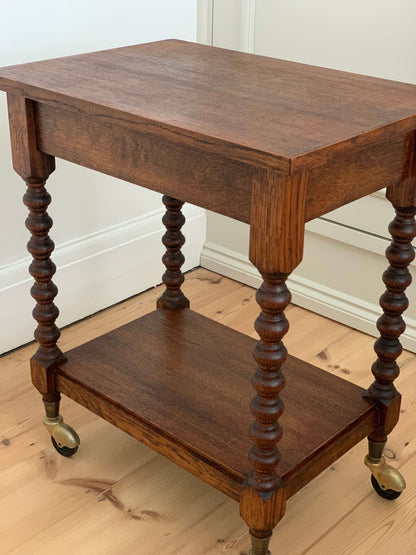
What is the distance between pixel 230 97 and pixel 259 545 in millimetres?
819

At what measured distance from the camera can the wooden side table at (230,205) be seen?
1229mm

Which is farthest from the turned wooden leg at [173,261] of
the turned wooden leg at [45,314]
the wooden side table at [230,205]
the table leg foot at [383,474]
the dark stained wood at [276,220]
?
the dark stained wood at [276,220]

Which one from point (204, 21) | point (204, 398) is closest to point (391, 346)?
A: point (204, 398)

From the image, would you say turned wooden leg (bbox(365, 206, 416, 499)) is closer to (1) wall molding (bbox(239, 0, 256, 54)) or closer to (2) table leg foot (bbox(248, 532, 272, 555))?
(2) table leg foot (bbox(248, 532, 272, 555))

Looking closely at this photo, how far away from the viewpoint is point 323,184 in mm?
1229

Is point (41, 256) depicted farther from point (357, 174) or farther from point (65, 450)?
point (357, 174)

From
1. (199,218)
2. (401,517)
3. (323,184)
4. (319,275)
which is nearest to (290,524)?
(401,517)

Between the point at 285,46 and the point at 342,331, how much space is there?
2.77 ft

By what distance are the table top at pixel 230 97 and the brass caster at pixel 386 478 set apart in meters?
0.75

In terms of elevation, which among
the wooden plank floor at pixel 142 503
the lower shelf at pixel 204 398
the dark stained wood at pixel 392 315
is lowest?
the wooden plank floor at pixel 142 503

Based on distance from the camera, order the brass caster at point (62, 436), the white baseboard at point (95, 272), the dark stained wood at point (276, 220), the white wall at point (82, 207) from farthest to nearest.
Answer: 1. the white baseboard at point (95, 272)
2. the white wall at point (82, 207)
3. the brass caster at point (62, 436)
4. the dark stained wood at point (276, 220)

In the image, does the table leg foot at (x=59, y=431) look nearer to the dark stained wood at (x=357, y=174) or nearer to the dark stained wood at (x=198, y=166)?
the dark stained wood at (x=198, y=166)

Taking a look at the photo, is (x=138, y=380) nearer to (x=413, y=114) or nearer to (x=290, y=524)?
(x=290, y=524)

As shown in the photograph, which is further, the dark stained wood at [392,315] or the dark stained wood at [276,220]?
the dark stained wood at [392,315]
